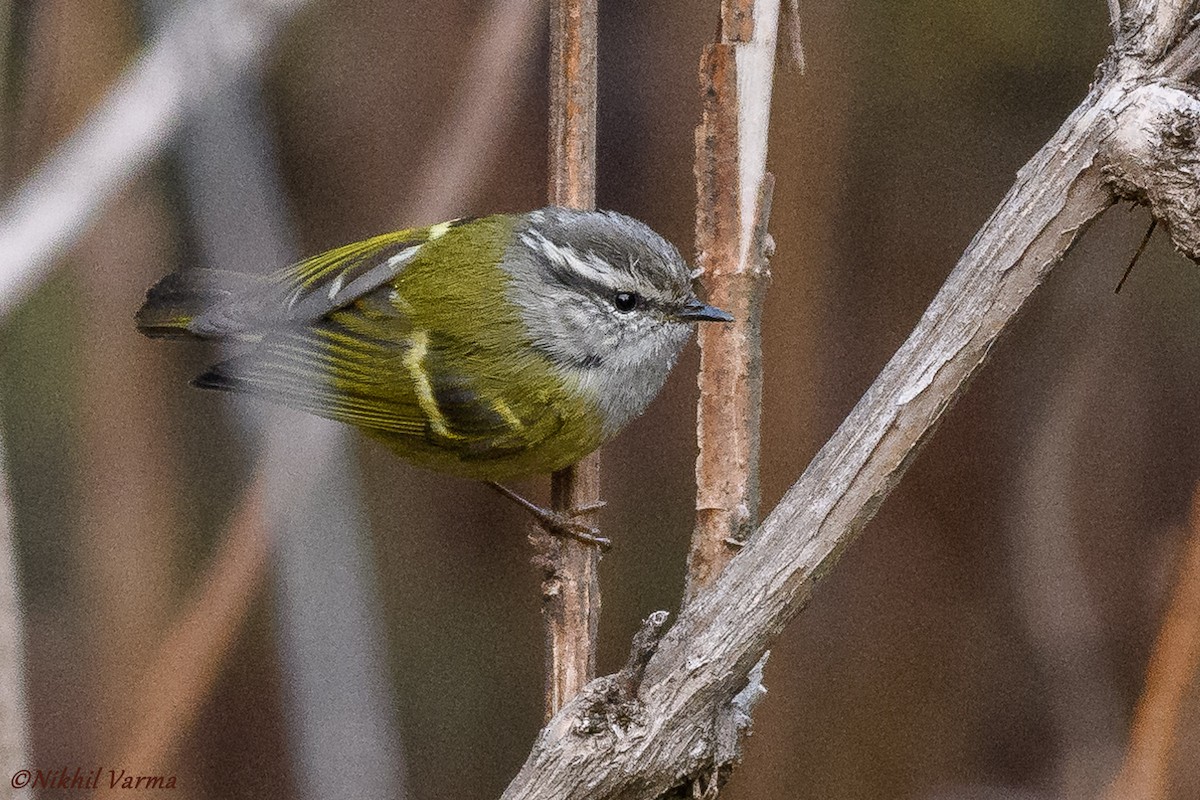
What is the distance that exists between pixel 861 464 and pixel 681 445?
1236mm

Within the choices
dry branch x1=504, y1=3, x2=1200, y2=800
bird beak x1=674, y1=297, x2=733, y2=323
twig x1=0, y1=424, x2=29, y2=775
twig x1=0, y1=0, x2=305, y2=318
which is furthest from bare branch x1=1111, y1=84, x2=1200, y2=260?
twig x1=0, y1=424, x2=29, y2=775

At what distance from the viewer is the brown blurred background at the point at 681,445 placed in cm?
256

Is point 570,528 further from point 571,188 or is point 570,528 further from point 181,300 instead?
point 181,300

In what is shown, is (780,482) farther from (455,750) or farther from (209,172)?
(209,172)

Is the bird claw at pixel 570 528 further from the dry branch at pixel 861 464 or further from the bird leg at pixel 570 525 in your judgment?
the dry branch at pixel 861 464

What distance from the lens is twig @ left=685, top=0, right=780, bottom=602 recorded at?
75.9 inches

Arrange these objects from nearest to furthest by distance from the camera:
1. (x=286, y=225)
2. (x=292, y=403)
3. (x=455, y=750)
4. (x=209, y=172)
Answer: (x=292, y=403) → (x=209, y=172) → (x=286, y=225) → (x=455, y=750)

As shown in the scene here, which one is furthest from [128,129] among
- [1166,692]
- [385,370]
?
[1166,692]

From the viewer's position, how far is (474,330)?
91.4 inches

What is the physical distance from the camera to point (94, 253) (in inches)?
99.9

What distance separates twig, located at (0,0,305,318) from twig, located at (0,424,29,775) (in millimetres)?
365

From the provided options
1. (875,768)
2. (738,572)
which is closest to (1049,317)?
(875,768)

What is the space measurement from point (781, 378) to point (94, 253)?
1.49 meters

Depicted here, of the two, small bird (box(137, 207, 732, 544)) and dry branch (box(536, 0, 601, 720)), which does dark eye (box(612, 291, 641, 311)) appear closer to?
small bird (box(137, 207, 732, 544))
